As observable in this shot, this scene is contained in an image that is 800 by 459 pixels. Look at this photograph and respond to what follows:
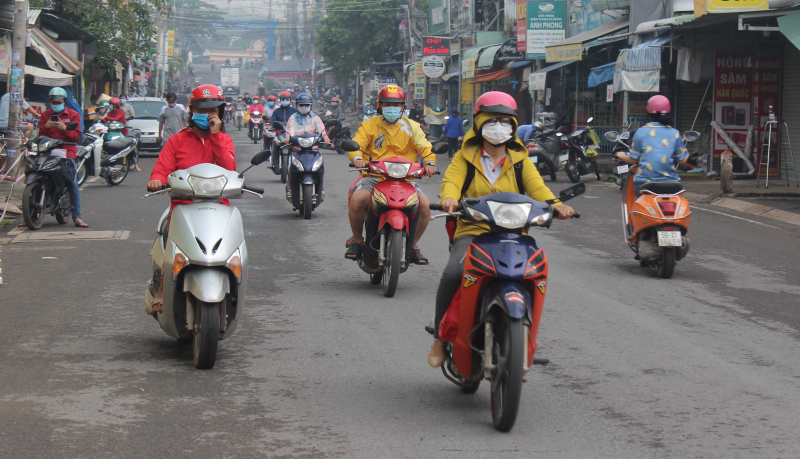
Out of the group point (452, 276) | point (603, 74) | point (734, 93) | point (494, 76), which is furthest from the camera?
Answer: point (494, 76)

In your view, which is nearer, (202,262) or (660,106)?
(202,262)

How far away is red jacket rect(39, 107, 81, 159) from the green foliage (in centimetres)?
5006

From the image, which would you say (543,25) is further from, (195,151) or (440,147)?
(195,151)

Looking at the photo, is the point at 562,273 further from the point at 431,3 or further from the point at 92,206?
the point at 431,3

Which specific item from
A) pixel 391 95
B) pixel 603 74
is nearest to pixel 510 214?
pixel 391 95

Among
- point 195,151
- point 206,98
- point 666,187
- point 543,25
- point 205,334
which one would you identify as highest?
point 543,25

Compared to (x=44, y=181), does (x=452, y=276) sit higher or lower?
lower

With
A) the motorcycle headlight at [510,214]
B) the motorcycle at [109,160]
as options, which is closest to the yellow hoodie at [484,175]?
the motorcycle headlight at [510,214]

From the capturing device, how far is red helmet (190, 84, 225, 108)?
6086 mm

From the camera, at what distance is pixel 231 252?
212 inches

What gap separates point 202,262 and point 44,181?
7.30 m

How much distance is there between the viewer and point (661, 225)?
8844 millimetres

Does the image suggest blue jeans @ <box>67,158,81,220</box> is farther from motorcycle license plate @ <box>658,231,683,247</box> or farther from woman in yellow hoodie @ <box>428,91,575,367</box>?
woman in yellow hoodie @ <box>428,91,575,367</box>

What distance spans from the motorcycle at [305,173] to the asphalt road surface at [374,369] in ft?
10.8
